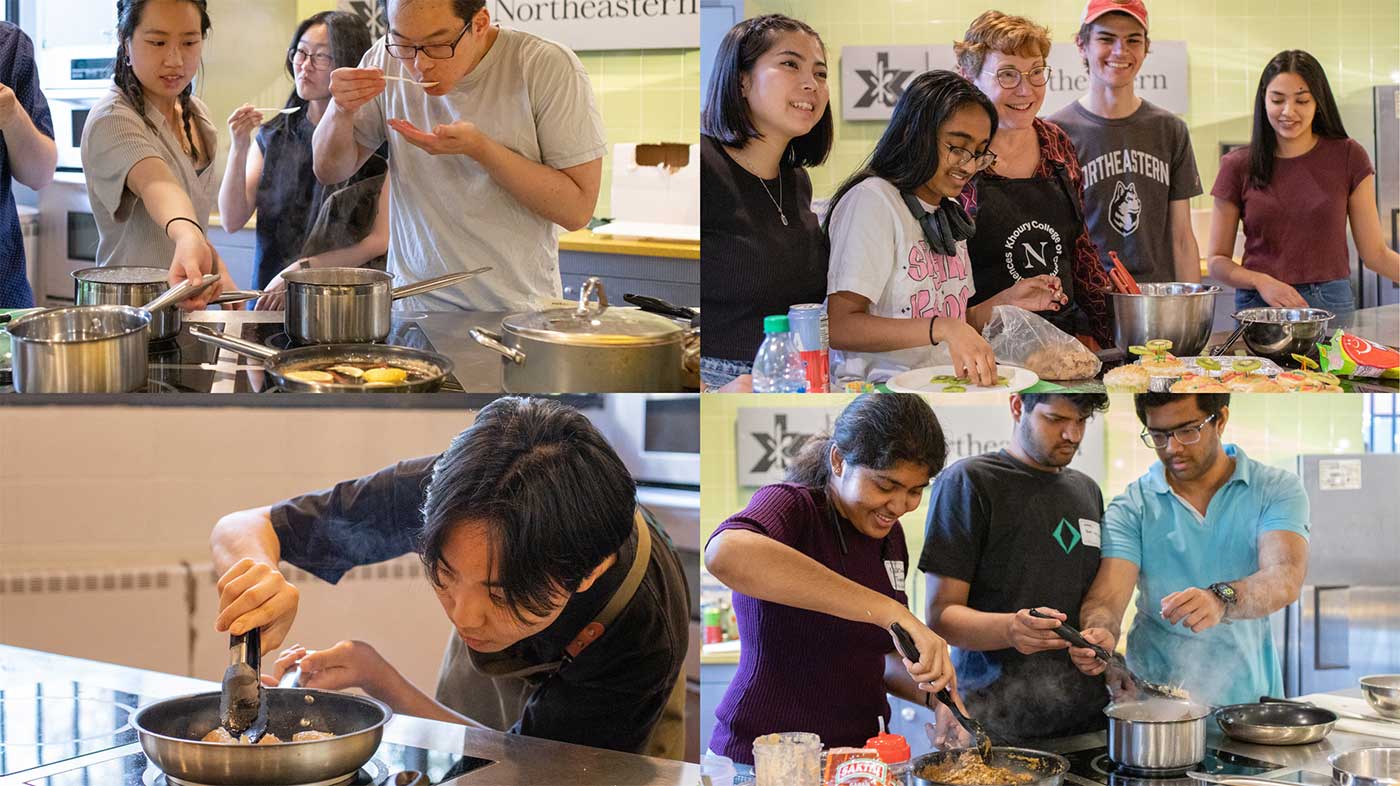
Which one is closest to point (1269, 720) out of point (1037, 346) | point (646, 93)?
point (1037, 346)

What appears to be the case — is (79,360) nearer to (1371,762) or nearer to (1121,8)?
(1121,8)

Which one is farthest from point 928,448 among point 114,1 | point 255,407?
point 114,1

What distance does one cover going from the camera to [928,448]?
2094 mm

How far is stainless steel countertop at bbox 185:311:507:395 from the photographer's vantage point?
1.98m

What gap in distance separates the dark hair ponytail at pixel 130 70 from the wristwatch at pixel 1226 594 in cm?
163

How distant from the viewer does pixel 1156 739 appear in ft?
6.80

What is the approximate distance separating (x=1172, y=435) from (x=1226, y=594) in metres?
0.25

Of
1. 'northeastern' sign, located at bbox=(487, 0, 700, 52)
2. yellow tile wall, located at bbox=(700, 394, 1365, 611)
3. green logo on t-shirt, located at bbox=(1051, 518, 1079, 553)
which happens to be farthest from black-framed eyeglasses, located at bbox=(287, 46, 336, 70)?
green logo on t-shirt, located at bbox=(1051, 518, 1079, 553)

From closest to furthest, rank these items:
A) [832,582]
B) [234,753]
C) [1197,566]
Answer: [234,753], [832,582], [1197,566]

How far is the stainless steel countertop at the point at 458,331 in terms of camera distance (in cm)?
198

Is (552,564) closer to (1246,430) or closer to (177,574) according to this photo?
(177,574)

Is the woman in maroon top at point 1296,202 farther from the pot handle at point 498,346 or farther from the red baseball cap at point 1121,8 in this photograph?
the pot handle at point 498,346

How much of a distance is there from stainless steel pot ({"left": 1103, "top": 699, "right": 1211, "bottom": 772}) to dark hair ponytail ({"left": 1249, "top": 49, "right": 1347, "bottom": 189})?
2.61 ft

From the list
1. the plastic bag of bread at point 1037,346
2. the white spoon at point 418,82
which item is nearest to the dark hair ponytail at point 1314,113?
the plastic bag of bread at point 1037,346
